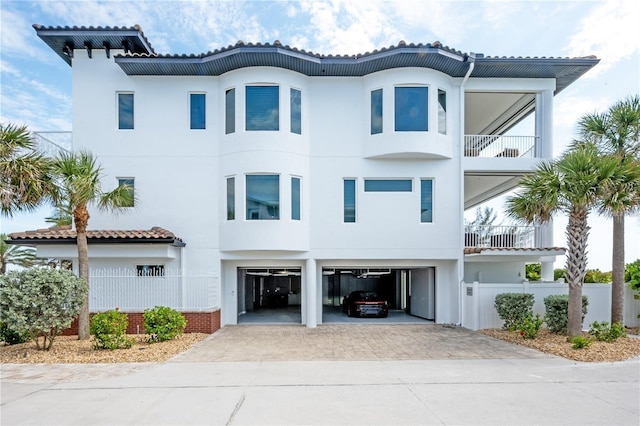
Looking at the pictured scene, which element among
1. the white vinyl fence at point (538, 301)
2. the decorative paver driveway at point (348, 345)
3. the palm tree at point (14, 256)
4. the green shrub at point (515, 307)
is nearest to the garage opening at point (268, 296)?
the decorative paver driveway at point (348, 345)

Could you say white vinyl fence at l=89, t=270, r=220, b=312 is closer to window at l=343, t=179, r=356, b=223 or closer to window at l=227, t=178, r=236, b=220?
window at l=227, t=178, r=236, b=220

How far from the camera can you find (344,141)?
14836 millimetres

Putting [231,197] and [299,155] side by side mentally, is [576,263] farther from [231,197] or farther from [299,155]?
[231,197]

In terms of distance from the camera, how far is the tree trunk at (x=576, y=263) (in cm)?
1090

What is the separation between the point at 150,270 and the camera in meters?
14.4

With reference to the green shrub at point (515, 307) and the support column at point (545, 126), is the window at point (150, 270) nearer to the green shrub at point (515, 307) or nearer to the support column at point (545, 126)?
the green shrub at point (515, 307)

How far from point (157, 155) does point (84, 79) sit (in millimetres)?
3914

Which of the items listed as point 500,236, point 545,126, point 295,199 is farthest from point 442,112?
point 295,199

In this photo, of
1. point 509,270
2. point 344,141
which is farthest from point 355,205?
point 509,270

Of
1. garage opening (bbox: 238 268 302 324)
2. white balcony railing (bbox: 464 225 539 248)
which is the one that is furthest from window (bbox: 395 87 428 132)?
garage opening (bbox: 238 268 302 324)

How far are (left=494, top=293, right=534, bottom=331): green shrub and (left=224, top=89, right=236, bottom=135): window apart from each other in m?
10.8

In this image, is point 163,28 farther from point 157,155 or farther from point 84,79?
point 157,155

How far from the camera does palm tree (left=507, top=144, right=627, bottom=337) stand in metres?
10.4

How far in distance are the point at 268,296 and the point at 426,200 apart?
11.2 m
